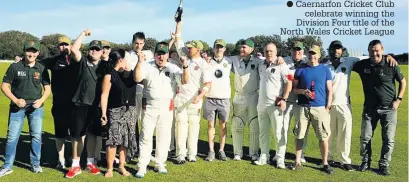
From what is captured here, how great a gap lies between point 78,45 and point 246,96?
329cm

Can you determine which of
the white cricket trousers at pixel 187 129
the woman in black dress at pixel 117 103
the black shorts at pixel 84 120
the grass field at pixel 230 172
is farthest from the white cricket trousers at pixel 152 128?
the black shorts at pixel 84 120

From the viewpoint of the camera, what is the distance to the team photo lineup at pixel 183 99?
7.15m

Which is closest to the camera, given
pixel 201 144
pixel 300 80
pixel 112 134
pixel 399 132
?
pixel 112 134

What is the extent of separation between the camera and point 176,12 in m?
8.61

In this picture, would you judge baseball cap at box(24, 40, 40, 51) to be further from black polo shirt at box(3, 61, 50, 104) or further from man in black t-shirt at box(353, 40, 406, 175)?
man in black t-shirt at box(353, 40, 406, 175)

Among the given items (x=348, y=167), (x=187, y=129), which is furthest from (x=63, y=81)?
(x=348, y=167)

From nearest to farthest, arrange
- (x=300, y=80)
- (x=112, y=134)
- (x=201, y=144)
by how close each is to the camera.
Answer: (x=112, y=134) < (x=300, y=80) < (x=201, y=144)

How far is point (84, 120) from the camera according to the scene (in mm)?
7266

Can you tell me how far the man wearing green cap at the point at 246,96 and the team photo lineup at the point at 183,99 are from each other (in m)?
0.02

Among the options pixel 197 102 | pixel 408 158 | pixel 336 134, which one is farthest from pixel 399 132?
pixel 197 102

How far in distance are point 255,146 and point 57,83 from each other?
3.87 metres

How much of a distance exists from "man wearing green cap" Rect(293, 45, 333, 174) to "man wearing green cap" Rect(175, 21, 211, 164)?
168 centimetres

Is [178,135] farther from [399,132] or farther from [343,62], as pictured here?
[399,132]

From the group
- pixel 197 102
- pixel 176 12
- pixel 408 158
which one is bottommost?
pixel 408 158
